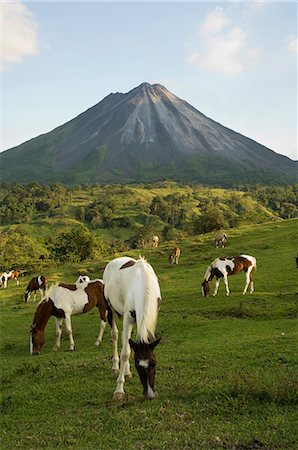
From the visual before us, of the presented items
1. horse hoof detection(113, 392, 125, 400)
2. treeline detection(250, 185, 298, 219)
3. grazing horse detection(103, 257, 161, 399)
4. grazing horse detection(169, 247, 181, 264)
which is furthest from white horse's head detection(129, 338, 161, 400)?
treeline detection(250, 185, 298, 219)

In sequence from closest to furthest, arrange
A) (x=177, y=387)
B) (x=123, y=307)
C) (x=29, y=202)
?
(x=177, y=387) → (x=123, y=307) → (x=29, y=202)

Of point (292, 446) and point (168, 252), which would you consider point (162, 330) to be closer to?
point (292, 446)

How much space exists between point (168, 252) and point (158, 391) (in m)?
28.8

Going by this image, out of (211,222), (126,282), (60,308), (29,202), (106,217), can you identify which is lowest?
(60,308)

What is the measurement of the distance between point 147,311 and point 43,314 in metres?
6.77

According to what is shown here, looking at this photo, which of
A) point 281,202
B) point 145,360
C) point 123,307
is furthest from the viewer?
point 281,202

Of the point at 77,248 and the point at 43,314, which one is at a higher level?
the point at 43,314

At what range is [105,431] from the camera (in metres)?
6.04

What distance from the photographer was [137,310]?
736 centimetres

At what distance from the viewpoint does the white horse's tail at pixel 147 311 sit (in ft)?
23.0

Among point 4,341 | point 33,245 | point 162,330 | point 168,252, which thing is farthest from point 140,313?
point 33,245

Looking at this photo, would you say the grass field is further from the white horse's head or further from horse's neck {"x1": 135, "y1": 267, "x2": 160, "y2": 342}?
horse's neck {"x1": 135, "y1": 267, "x2": 160, "y2": 342}

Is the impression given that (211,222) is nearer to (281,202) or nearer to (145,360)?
(145,360)

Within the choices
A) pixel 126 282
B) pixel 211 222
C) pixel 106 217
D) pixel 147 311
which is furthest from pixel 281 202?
pixel 147 311
